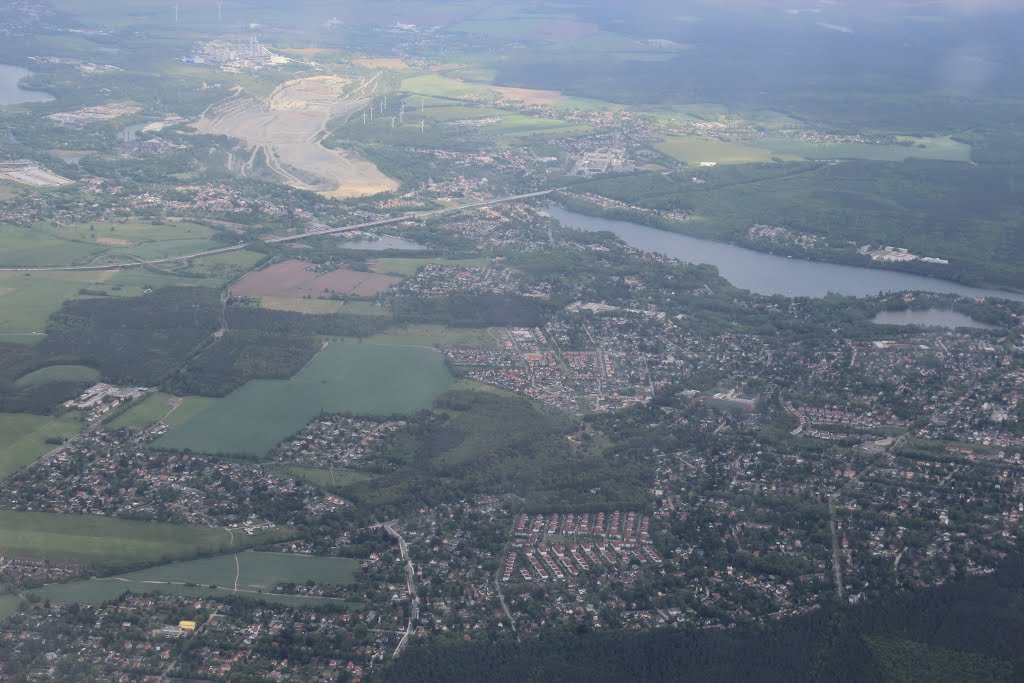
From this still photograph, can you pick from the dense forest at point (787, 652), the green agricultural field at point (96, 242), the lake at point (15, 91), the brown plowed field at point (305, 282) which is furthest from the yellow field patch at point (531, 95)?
the dense forest at point (787, 652)

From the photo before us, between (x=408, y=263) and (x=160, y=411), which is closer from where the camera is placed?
(x=160, y=411)

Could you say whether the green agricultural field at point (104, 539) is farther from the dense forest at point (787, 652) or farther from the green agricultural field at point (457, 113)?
the green agricultural field at point (457, 113)

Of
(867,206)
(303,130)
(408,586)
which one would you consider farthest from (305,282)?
(867,206)

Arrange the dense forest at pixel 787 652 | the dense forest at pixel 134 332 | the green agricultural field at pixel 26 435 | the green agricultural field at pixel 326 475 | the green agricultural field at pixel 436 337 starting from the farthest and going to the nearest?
the green agricultural field at pixel 436 337 < the dense forest at pixel 134 332 < the green agricultural field at pixel 26 435 < the green agricultural field at pixel 326 475 < the dense forest at pixel 787 652

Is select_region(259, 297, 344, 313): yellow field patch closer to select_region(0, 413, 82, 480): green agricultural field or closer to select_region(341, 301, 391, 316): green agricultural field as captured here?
select_region(341, 301, 391, 316): green agricultural field

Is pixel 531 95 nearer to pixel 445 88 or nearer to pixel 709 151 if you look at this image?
pixel 445 88

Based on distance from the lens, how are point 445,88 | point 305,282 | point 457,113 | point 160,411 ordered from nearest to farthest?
point 160,411
point 305,282
point 457,113
point 445,88
